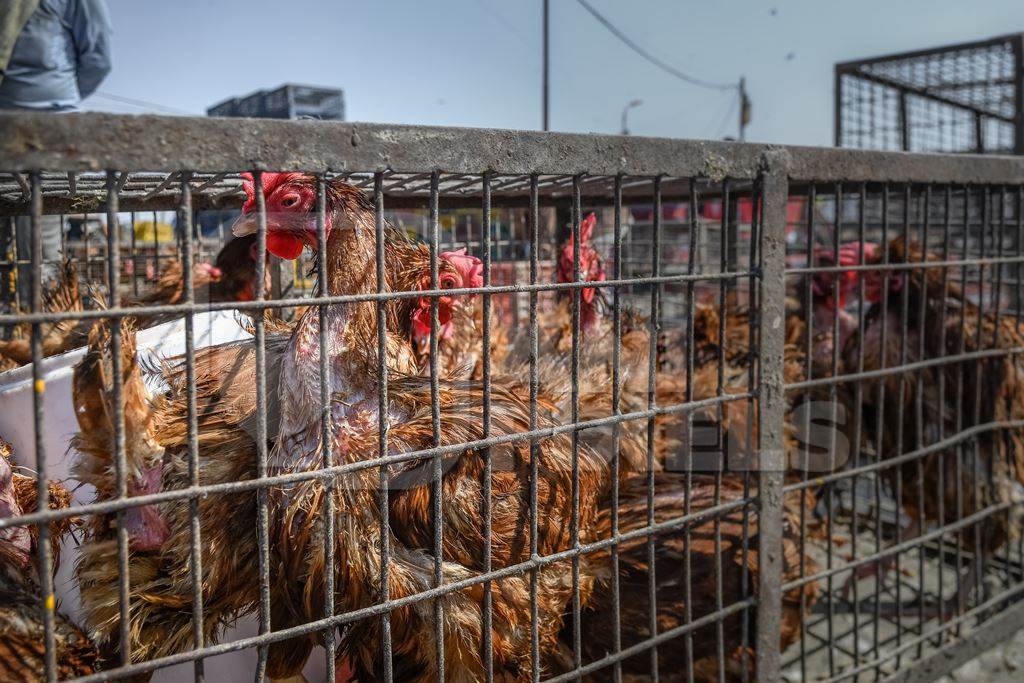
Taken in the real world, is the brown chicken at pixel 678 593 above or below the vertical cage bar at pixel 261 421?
below

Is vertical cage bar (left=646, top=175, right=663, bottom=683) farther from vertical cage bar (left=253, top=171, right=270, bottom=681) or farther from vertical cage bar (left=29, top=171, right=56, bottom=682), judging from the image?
vertical cage bar (left=29, top=171, right=56, bottom=682)

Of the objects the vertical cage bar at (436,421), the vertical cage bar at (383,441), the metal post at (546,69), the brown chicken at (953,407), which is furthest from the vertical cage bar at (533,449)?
the metal post at (546,69)

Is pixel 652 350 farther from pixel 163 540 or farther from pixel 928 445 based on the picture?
pixel 928 445

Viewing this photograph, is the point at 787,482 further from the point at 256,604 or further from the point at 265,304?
the point at 265,304

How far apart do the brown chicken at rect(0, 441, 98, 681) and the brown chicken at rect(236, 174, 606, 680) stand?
52 cm

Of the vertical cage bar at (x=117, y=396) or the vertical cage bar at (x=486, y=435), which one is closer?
the vertical cage bar at (x=117, y=396)

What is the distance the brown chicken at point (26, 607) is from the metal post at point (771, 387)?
1815 mm

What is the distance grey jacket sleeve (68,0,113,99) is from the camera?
3906 millimetres

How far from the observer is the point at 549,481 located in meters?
2.04

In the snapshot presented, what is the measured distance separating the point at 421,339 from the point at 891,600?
2.95m

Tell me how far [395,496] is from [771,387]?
3.71 ft

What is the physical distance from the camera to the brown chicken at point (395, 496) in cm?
172

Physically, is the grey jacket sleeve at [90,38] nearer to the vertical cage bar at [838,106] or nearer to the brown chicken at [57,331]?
the brown chicken at [57,331]

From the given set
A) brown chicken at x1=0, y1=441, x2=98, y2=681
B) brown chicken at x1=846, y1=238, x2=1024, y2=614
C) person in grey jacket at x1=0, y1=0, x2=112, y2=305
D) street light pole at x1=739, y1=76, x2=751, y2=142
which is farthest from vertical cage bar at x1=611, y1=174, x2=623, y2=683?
street light pole at x1=739, y1=76, x2=751, y2=142
